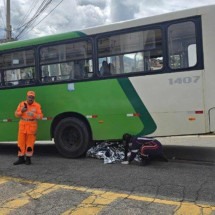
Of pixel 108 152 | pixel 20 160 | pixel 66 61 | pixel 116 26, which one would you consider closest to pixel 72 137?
pixel 108 152

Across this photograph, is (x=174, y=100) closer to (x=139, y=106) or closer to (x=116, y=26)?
(x=139, y=106)

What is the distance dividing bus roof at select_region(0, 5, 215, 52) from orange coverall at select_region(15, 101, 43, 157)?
1659 millimetres

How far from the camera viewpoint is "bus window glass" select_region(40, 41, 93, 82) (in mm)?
8438

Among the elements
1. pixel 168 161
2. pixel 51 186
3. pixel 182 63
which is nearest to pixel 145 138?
pixel 168 161

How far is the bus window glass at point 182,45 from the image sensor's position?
7312 mm

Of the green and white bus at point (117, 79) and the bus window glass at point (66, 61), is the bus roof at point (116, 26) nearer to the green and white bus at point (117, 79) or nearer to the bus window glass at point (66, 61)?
the green and white bus at point (117, 79)

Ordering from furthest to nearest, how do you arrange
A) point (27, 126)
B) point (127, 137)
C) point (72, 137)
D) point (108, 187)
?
point (72, 137) < point (27, 126) < point (127, 137) < point (108, 187)

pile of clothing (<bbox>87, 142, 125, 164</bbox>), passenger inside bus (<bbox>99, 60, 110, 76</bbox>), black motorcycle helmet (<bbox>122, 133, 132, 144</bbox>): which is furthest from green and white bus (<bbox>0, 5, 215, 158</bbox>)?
pile of clothing (<bbox>87, 142, 125, 164</bbox>)

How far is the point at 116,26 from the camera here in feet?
26.5

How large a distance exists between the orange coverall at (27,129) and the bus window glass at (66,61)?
0.96 metres

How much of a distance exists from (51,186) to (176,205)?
2.19m

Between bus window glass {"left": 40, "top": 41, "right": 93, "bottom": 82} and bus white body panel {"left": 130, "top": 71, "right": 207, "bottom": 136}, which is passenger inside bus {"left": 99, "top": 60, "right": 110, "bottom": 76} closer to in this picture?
bus window glass {"left": 40, "top": 41, "right": 93, "bottom": 82}

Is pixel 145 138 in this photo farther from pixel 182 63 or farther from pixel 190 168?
pixel 182 63

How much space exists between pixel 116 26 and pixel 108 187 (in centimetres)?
359
